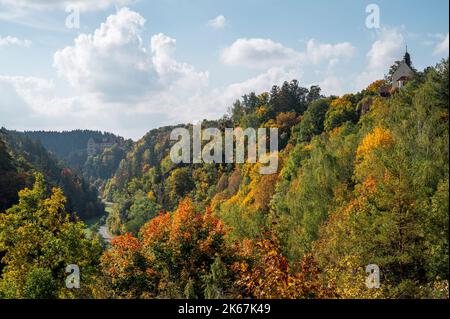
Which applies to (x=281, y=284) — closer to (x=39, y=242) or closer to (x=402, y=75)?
(x=39, y=242)

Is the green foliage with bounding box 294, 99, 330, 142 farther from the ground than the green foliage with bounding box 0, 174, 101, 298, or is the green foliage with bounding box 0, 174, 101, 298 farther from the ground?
the green foliage with bounding box 294, 99, 330, 142

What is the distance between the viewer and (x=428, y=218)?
1988 centimetres

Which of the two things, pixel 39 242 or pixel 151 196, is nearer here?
pixel 39 242

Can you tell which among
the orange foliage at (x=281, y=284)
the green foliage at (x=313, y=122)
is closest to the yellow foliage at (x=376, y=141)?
the orange foliage at (x=281, y=284)

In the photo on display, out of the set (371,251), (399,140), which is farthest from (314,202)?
(371,251)

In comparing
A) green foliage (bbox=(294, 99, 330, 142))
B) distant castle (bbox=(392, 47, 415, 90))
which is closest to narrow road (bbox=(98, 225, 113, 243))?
green foliage (bbox=(294, 99, 330, 142))

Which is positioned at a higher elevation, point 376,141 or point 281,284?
point 376,141

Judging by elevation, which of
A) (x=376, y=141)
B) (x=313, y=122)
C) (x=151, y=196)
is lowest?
(x=151, y=196)

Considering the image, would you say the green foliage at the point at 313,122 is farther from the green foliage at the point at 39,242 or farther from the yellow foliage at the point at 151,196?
the green foliage at the point at 39,242

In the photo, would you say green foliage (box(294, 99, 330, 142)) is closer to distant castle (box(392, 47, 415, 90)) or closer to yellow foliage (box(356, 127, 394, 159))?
distant castle (box(392, 47, 415, 90))

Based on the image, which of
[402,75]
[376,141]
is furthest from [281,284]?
→ [402,75]

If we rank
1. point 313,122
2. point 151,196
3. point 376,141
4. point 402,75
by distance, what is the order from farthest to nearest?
point 151,196 < point 313,122 < point 402,75 < point 376,141
